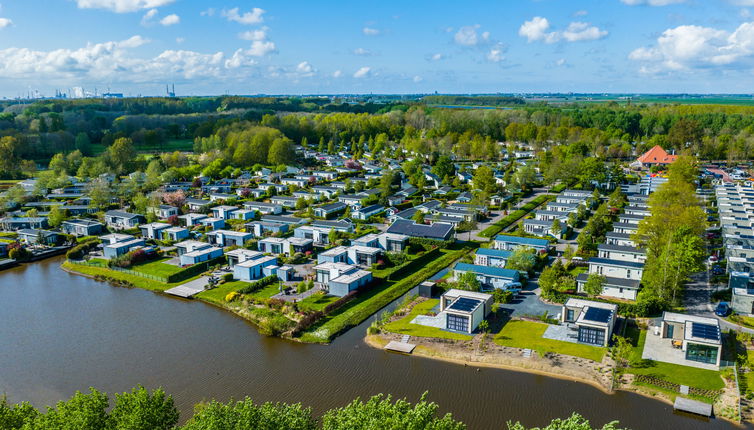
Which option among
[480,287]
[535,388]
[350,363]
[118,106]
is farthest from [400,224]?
[118,106]

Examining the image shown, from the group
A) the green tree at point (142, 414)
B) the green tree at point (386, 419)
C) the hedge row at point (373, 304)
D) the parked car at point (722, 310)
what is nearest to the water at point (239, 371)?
the hedge row at point (373, 304)

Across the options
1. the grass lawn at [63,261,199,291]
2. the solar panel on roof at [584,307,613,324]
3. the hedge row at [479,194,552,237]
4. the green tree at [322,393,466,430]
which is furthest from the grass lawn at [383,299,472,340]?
the hedge row at [479,194,552,237]

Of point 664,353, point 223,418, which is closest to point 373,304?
point 664,353

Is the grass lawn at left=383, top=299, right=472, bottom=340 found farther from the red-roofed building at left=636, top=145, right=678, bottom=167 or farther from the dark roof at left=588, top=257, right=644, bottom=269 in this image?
the red-roofed building at left=636, top=145, right=678, bottom=167

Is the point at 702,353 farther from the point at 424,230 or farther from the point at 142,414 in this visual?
the point at 142,414

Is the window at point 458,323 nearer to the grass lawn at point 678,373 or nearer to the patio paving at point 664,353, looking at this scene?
the grass lawn at point 678,373

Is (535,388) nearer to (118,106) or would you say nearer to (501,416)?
(501,416)
